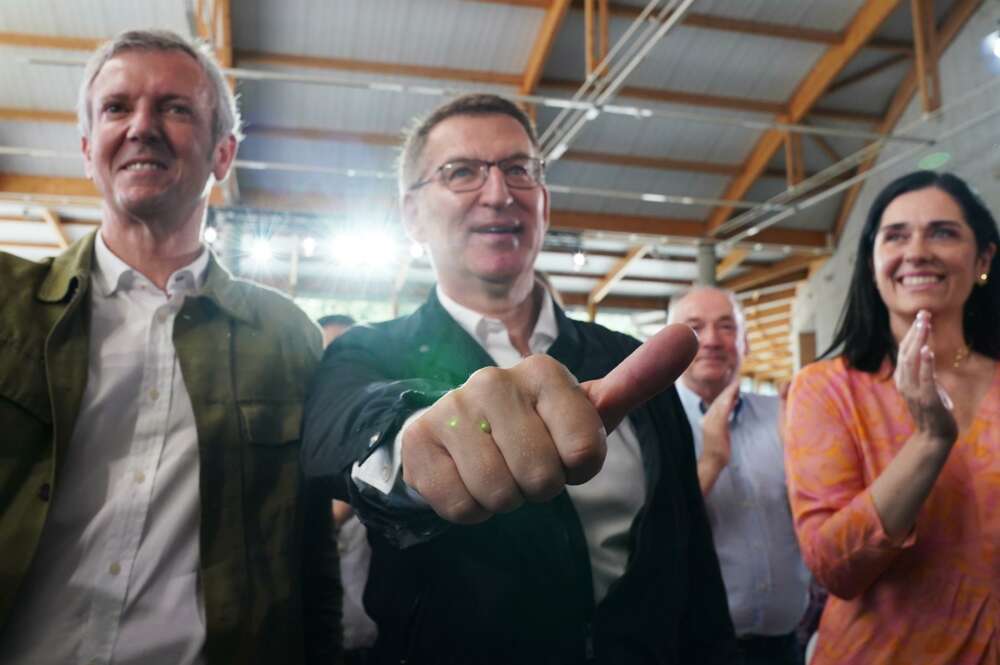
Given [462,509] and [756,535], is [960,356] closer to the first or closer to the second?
[756,535]

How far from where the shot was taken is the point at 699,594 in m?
1.23

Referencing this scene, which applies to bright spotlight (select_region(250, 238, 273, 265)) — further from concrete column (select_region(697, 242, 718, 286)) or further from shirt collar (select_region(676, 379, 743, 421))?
shirt collar (select_region(676, 379, 743, 421))

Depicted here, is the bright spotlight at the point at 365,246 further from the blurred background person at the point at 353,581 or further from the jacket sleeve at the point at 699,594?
the jacket sleeve at the point at 699,594

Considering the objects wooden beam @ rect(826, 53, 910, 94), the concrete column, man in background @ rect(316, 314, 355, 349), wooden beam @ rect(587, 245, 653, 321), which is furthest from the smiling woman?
wooden beam @ rect(587, 245, 653, 321)

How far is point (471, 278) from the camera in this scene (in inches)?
51.0

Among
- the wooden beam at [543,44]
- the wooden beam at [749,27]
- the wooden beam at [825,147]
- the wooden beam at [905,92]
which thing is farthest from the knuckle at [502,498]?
the wooden beam at [825,147]

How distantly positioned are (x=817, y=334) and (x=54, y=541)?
10.0 meters

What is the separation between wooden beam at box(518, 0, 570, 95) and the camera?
6.49 meters

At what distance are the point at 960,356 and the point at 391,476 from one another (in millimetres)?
1341

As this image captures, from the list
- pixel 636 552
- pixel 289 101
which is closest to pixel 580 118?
pixel 289 101

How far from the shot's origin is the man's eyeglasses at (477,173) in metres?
1.31

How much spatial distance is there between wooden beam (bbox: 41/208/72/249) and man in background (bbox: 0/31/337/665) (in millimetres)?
8531

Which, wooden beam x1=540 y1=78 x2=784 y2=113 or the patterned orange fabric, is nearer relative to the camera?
the patterned orange fabric

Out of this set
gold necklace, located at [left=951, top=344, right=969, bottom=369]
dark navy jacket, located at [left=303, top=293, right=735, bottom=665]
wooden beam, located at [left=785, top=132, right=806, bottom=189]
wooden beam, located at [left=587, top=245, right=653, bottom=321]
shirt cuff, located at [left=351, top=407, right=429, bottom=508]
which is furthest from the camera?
wooden beam, located at [left=587, top=245, right=653, bottom=321]
